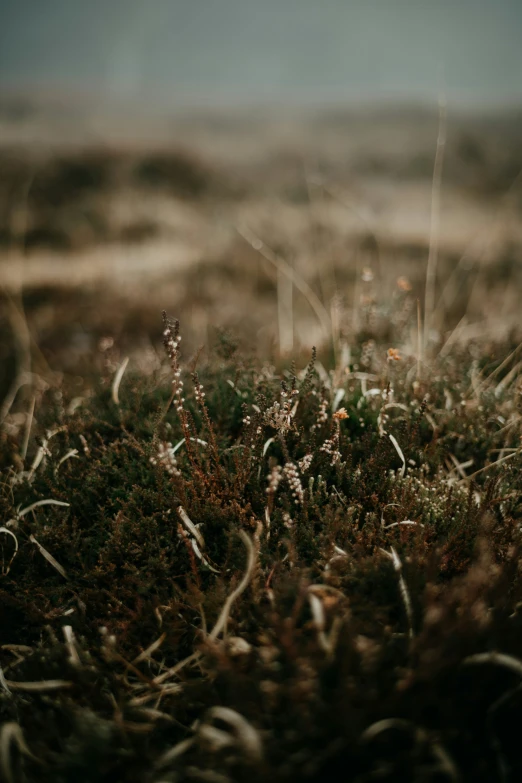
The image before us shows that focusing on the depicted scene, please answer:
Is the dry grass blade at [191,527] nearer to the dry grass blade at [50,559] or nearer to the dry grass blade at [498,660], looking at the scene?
the dry grass blade at [50,559]

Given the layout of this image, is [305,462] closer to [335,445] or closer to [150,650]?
[335,445]

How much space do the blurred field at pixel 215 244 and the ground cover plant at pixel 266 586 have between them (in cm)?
99

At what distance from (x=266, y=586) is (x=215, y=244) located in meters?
7.10

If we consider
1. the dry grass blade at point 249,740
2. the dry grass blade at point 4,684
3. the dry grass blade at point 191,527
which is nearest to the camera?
the dry grass blade at point 249,740

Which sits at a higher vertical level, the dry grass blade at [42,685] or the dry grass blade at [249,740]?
the dry grass blade at [249,740]

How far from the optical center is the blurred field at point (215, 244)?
4812 millimetres

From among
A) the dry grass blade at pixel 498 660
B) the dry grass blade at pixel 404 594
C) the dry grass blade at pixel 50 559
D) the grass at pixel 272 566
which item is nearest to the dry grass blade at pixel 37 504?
the grass at pixel 272 566

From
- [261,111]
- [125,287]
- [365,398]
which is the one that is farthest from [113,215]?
[261,111]

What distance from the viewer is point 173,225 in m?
8.73

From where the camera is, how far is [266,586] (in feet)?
5.48

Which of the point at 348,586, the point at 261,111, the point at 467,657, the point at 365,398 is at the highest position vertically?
the point at 261,111

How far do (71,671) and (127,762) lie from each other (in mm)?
335

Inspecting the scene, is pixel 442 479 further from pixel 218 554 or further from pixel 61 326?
pixel 61 326

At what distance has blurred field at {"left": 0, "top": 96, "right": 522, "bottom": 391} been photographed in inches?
189
